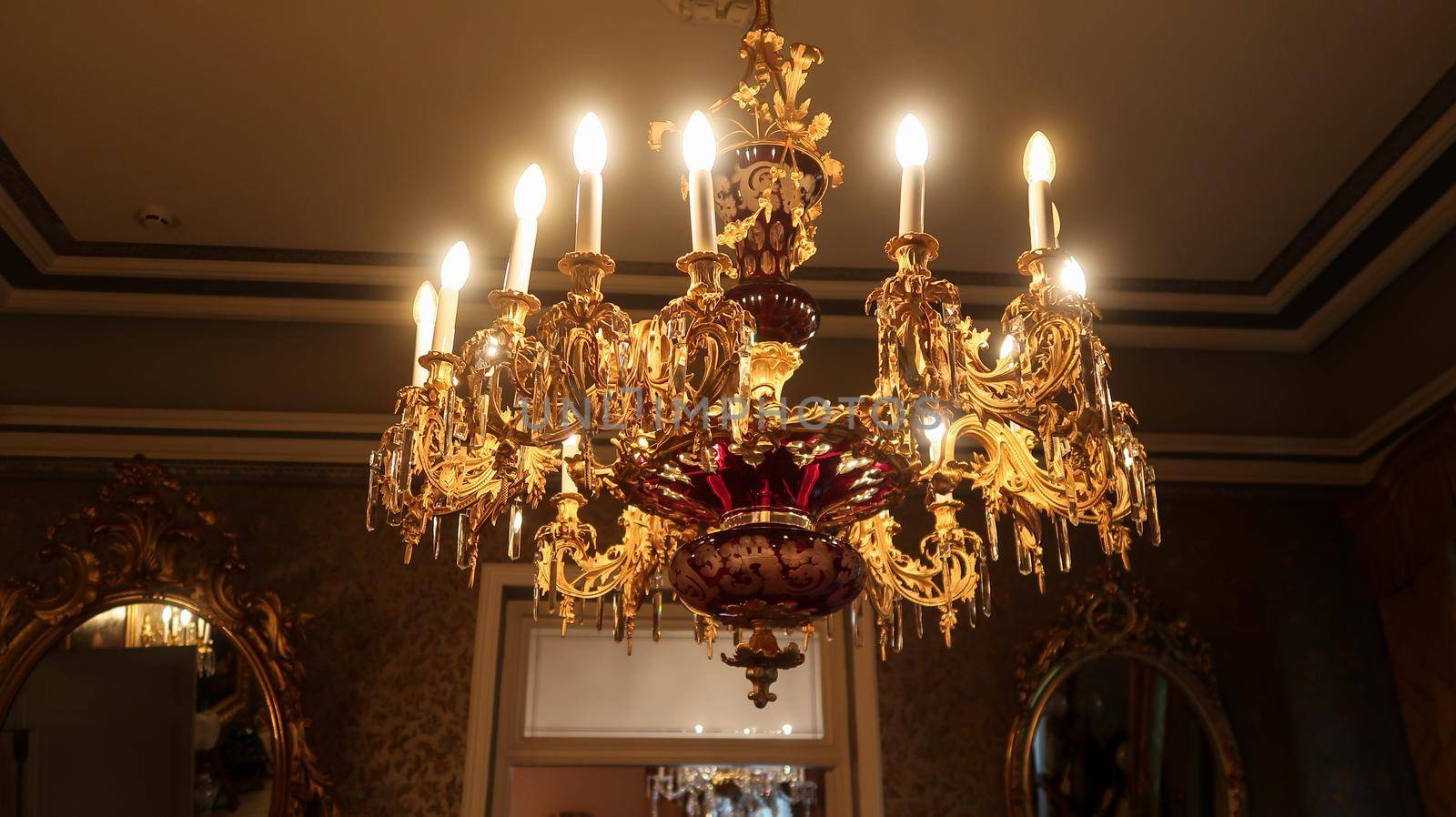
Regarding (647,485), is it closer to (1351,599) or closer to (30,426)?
(30,426)

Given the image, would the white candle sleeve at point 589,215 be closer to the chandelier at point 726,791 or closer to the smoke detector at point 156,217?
the smoke detector at point 156,217

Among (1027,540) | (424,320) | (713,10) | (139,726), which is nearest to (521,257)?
(424,320)

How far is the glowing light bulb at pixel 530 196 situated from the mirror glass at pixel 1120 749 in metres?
2.29

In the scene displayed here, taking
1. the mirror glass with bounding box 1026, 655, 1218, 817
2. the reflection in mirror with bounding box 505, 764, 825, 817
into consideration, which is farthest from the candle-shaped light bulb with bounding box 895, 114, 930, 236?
the reflection in mirror with bounding box 505, 764, 825, 817

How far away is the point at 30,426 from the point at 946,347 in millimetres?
3001

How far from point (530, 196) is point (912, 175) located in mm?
514

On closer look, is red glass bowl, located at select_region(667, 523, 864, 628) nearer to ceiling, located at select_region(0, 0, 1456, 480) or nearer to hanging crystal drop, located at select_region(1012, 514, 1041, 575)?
hanging crystal drop, located at select_region(1012, 514, 1041, 575)

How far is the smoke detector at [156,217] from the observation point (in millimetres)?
3135

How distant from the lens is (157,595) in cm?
315

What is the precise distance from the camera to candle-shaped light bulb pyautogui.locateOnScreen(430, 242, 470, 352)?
5.36 ft

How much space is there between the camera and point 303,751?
3.01 metres

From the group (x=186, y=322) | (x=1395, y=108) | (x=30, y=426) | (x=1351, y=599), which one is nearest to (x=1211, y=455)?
(x=1351, y=599)

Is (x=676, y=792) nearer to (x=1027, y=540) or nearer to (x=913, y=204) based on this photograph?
(x=1027, y=540)

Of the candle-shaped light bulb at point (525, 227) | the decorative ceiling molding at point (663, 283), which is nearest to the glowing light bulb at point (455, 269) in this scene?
the candle-shaped light bulb at point (525, 227)
